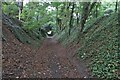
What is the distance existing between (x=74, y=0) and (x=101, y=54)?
492 inches

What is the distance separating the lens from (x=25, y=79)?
7.59 m

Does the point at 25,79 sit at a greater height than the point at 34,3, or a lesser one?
lesser

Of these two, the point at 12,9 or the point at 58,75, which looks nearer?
the point at 58,75

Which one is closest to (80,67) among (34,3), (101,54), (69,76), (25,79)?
(101,54)

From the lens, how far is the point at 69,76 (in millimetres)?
8516

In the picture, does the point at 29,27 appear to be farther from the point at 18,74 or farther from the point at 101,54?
the point at 18,74

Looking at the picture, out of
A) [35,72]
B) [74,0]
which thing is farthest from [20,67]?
[74,0]

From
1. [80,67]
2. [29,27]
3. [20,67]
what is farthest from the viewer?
[29,27]

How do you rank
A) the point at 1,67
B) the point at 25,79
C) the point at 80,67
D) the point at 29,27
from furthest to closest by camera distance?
the point at 29,27
the point at 80,67
the point at 1,67
the point at 25,79

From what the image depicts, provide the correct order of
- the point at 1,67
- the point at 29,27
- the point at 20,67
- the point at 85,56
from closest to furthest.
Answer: the point at 1,67 → the point at 20,67 → the point at 85,56 → the point at 29,27

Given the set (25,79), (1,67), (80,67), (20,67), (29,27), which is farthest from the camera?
(29,27)

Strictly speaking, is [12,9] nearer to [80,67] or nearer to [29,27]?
[29,27]

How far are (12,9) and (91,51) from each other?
47.9 feet

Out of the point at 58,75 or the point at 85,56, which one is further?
the point at 85,56
